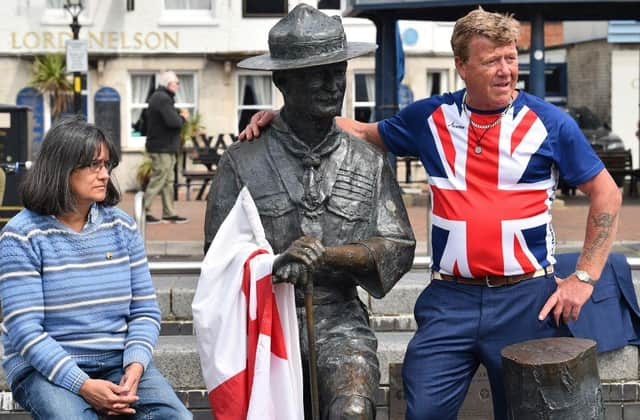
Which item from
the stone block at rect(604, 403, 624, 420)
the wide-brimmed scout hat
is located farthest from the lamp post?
the wide-brimmed scout hat

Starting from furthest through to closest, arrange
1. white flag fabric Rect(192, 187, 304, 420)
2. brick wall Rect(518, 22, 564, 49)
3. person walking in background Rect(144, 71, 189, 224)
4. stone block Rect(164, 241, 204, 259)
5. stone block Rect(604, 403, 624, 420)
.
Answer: brick wall Rect(518, 22, 564, 49)
person walking in background Rect(144, 71, 189, 224)
stone block Rect(164, 241, 204, 259)
stone block Rect(604, 403, 624, 420)
white flag fabric Rect(192, 187, 304, 420)

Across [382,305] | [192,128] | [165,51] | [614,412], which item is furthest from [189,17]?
[614,412]

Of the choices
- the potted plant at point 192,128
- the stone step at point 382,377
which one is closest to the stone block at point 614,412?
the stone step at point 382,377

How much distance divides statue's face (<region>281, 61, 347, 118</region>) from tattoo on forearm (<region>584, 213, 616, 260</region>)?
102cm

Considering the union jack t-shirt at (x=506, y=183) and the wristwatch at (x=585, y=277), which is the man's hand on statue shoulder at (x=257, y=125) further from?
the wristwatch at (x=585, y=277)

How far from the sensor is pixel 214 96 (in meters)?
26.8

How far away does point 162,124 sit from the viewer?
14258 mm

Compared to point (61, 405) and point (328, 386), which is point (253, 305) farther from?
point (61, 405)

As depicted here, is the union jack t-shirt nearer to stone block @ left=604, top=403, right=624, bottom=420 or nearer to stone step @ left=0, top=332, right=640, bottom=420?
stone step @ left=0, top=332, right=640, bottom=420

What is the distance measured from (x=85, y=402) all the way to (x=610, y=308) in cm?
274

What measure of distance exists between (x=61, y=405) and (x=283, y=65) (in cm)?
140

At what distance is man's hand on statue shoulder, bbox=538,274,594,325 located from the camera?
15.0ft

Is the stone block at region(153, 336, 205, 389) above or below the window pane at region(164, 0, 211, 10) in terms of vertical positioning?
below

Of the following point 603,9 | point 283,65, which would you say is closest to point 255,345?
point 283,65
